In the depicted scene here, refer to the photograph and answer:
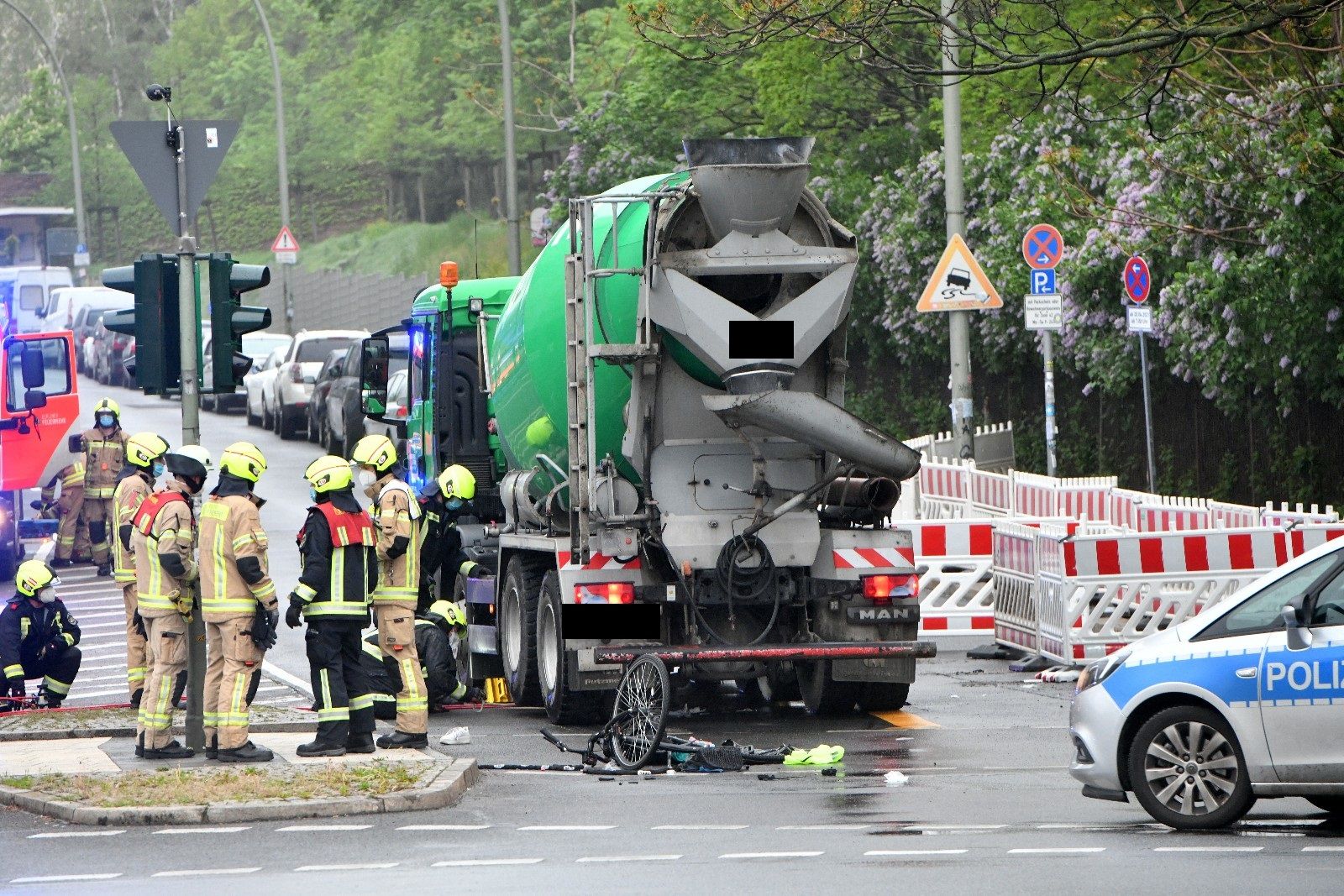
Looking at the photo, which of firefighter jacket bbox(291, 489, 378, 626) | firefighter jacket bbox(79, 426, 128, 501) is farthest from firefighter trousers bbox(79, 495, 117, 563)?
firefighter jacket bbox(291, 489, 378, 626)

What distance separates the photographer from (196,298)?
42.7 ft

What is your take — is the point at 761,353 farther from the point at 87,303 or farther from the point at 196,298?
the point at 87,303

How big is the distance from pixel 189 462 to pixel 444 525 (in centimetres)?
310

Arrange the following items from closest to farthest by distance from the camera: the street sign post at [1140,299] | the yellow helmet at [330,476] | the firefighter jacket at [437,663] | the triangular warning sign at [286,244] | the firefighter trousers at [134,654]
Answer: the yellow helmet at [330,476], the firefighter trousers at [134,654], the firefighter jacket at [437,663], the street sign post at [1140,299], the triangular warning sign at [286,244]

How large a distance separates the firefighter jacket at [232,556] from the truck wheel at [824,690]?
386 cm

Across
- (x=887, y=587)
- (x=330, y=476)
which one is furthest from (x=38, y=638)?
(x=887, y=587)

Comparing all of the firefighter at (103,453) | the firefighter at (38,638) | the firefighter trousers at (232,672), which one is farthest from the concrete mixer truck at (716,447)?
the firefighter at (103,453)

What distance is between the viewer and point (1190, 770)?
9.88 m

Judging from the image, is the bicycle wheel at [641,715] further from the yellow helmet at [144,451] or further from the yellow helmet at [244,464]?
the yellow helmet at [144,451]

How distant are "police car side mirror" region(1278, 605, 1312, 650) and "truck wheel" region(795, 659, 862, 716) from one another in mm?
5052

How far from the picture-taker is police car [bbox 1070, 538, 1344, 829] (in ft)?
31.3

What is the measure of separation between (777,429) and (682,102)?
996 inches

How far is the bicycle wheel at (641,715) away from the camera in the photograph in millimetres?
12328

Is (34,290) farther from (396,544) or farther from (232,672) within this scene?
(232,672)
